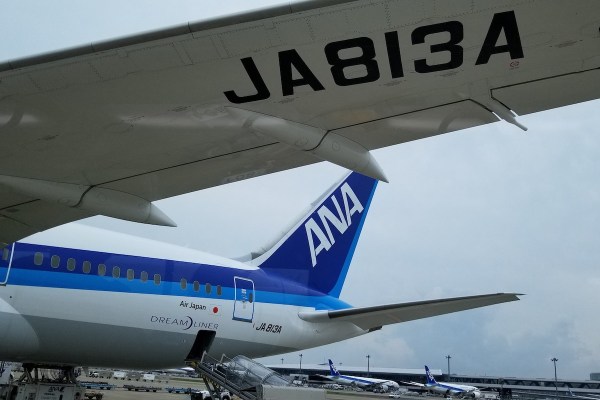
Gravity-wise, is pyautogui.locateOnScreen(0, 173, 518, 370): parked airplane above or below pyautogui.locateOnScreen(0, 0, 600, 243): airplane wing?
below

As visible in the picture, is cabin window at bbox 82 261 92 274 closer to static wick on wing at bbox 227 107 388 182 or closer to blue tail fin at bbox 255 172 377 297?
blue tail fin at bbox 255 172 377 297

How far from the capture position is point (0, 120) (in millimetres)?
4875

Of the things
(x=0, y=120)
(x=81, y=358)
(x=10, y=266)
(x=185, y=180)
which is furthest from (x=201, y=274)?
(x=0, y=120)

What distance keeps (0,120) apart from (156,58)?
1.80m

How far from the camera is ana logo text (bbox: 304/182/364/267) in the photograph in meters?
17.0

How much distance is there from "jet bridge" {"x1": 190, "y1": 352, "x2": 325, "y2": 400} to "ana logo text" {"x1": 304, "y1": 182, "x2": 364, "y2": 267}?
167 inches

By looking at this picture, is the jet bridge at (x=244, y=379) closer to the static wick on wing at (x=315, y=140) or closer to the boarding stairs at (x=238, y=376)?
the boarding stairs at (x=238, y=376)

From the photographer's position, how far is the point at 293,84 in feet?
14.7

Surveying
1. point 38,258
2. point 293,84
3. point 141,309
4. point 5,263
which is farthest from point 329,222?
point 293,84

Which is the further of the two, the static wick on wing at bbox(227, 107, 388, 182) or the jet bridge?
the jet bridge

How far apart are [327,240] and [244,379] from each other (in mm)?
5529

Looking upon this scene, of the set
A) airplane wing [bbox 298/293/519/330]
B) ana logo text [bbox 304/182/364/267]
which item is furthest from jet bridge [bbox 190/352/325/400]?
ana logo text [bbox 304/182/364/267]

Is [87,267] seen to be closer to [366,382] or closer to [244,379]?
[244,379]

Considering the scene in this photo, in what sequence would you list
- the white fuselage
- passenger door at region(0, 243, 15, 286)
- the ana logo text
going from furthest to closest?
the ana logo text
the white fuselage
passenger door at region(0, 243, 15, 286)
